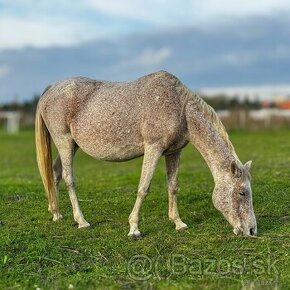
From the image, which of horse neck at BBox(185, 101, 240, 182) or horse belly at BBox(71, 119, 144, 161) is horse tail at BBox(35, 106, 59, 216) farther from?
horse neck at BBox(185, 101, 240, 182)

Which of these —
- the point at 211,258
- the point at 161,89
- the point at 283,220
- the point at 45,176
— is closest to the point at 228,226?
the point at 283,220

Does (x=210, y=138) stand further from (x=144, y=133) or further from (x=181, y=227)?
(x=181, y=227)

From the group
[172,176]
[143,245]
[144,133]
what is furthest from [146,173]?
[143,245]

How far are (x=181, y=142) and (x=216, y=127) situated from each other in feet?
1.75

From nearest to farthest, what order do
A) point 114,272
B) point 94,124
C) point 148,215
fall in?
1. point 114,272
2. point 94,124
3. point 148,215

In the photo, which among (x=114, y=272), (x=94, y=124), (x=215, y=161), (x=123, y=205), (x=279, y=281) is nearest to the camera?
(x=279, y=281)

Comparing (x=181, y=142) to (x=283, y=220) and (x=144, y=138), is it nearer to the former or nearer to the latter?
(x=144, y=138)

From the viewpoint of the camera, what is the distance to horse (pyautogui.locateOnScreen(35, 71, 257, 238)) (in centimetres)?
815

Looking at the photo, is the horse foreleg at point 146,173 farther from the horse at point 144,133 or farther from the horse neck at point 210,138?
the horse neck at point 210,138

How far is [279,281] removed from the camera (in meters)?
6.29

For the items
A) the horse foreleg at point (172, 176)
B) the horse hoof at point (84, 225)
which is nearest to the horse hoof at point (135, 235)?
the horse hoof at point (84, 225)

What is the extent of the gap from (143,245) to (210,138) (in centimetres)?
178

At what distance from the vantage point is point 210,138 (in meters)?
8.37

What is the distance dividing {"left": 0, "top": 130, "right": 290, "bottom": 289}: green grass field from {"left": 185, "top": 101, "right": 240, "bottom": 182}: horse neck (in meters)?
0.93
